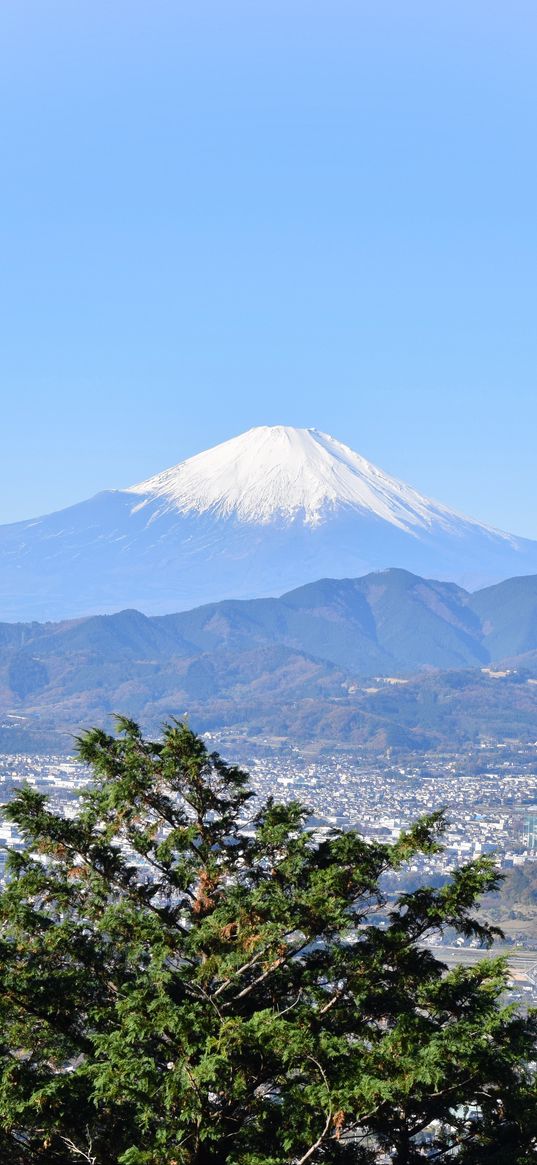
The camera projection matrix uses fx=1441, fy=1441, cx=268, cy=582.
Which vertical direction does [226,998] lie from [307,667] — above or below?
below

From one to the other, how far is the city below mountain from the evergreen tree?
57815mm

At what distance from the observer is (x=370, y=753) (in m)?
88.8

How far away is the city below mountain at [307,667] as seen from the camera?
98.4 m

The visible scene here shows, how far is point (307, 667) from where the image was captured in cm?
12462

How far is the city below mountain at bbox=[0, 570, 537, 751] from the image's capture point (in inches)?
3875

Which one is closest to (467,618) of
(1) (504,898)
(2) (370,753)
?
(2) (370,753)

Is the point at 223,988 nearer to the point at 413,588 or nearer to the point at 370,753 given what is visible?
the point at 370,753

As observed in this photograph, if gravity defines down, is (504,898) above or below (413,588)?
below

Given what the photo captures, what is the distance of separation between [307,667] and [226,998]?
384ft

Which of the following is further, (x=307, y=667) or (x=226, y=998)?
(x=307, y=667)

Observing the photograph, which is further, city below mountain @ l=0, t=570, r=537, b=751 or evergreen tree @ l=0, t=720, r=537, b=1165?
city below mountain @ l=0, t=570, r=537, b=751

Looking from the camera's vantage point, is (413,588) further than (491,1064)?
Yes

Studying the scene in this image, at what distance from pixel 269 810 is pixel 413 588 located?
158915mm

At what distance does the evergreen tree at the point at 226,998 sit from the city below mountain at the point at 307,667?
57.8 meters
